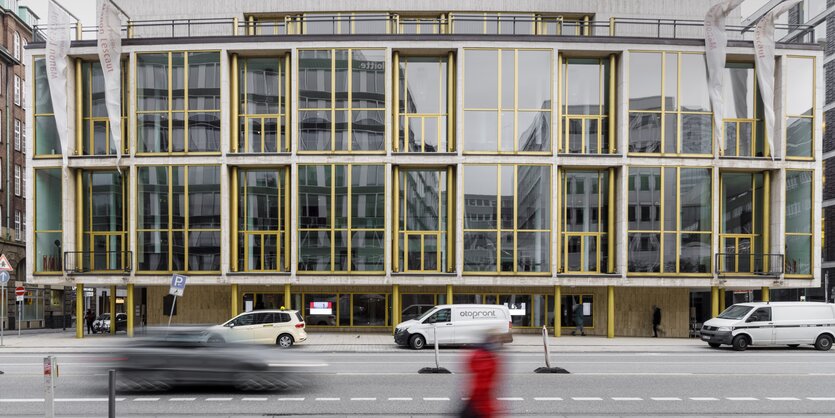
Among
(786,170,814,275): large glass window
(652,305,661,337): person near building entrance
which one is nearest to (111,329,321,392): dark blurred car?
(652,305,661,337): person near building entrance

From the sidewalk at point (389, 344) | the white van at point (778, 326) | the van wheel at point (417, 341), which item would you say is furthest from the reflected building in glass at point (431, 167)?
the van wheel at point (417, 341)

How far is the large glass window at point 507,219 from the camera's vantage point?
1148 inches

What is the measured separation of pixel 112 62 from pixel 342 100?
9.68 m

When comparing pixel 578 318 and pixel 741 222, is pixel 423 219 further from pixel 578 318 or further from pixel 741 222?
pixel 741 222

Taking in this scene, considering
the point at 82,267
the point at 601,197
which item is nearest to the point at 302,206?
the point at 82,267

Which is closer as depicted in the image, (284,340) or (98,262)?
(284,340)

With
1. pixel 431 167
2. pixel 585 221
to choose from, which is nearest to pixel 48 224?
pixel 431 167

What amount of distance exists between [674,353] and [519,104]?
11986 mm

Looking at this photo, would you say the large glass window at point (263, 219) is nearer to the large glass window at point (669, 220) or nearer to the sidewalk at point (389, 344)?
the sidewalk at point (389, 344)

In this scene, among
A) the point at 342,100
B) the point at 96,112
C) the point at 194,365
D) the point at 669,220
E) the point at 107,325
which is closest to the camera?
the point at 194,365

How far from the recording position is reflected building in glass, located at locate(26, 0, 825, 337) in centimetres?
2925

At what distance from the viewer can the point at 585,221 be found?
29938 mm

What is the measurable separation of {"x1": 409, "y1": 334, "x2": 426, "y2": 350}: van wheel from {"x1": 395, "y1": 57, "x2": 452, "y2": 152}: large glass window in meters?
9.22

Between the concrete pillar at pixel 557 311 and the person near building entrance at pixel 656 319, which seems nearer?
the concrete pillar at pixel 557 311
